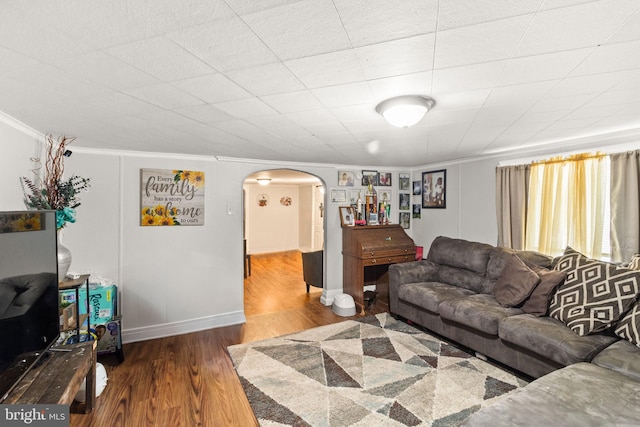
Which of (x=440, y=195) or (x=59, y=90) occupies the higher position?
(x=59, y=90)

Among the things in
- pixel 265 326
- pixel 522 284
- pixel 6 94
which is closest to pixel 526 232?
pixel 522 284

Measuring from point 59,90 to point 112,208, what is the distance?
6.62ft

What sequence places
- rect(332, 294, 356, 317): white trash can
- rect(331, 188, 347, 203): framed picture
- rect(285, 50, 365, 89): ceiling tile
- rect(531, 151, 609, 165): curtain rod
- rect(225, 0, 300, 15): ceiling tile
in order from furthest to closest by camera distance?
rect(331, 188, 347, 203): framed picture → rect(332, 294, 356, 317): white trash can → rect(531, 151, 609, 165): curtain rod → rect(285, 50, 365, 89): ceiling tile → rect(225, 0, 300, 15): ceiling tile

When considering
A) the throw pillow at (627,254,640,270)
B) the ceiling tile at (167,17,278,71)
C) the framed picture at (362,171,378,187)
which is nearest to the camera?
the ceiling tile at (167,17,278,71)

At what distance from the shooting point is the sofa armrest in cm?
372

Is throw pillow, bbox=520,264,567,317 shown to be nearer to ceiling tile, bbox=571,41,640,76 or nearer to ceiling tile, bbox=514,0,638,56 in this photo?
ceiling tile, bbox=571,41,640,76

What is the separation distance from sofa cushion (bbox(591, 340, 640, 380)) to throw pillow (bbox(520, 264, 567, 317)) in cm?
55

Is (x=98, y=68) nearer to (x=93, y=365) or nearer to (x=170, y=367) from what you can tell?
(x=93, y=365)

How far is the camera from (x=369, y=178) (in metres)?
4.84

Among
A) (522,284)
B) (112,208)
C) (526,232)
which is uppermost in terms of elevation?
(112,208)

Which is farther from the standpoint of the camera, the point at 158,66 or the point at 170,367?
the point at 170,367

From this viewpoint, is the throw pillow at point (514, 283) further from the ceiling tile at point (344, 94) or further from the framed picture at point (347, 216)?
the ceiling tile at point (344, 94)

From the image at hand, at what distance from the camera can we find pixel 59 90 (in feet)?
5.03

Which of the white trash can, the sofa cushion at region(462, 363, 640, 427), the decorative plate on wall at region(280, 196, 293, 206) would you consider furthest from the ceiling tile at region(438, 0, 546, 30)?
the decorative plate on wall at region(280, 196, 293, 206)
